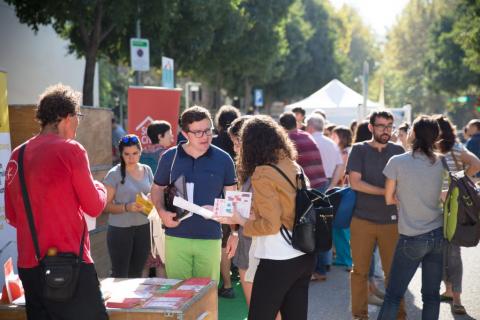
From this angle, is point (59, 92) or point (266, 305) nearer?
point (59, 92)

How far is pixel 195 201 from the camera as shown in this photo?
188 inches

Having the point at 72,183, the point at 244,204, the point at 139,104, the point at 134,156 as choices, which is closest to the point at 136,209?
the point at 134,156

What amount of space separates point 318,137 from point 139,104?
2.45m

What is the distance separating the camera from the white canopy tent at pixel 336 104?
63.0 feet

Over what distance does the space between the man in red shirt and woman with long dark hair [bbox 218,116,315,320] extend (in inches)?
36.1

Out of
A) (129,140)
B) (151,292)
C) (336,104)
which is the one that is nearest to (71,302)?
(151,292)

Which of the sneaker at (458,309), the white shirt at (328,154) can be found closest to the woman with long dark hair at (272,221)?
the sneaker at (458,309)

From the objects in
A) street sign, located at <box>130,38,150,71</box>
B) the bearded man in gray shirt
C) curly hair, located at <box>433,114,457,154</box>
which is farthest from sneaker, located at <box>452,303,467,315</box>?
street sign, located at <box>130,38,150,71</box>

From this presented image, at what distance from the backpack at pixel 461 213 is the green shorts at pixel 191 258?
178 cm

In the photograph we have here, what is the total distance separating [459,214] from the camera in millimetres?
5000

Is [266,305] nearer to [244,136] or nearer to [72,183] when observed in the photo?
[244,136]

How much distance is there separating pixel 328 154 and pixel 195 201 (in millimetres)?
4407

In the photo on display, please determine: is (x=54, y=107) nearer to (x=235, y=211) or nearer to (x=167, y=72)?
(x=235, y=211)

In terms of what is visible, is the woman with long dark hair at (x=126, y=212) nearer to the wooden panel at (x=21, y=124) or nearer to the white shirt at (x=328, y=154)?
the wooden panel at (x=21, y=124)
